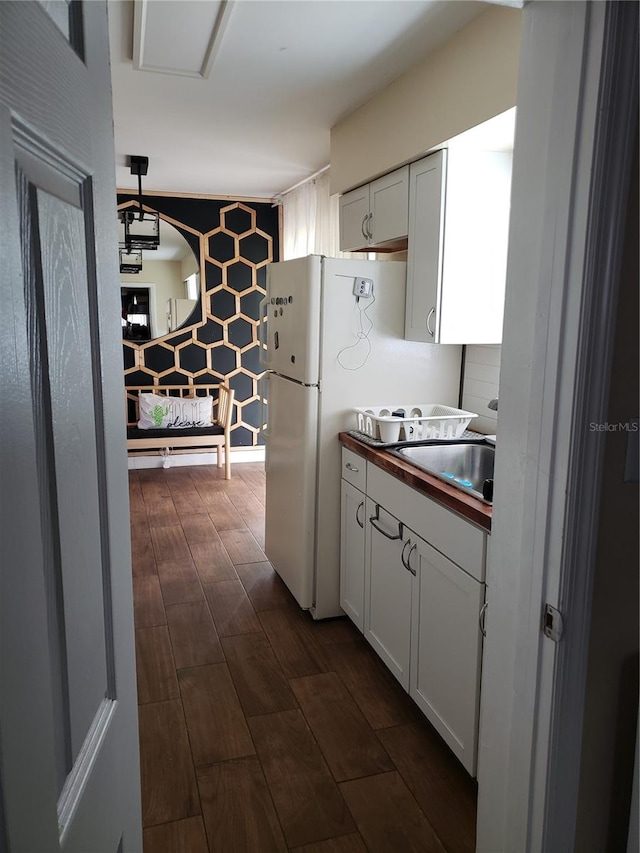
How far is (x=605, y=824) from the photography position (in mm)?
1247

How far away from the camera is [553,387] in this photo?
3.70 ft

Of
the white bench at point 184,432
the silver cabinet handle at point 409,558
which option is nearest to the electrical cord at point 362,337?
the silver cabinet handle at point 409,558

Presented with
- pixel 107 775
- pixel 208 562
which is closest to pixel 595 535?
pixel 107 775

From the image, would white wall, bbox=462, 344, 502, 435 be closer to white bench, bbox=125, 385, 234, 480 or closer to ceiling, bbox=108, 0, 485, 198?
ceiling, bbox=108, 0, 485, 198

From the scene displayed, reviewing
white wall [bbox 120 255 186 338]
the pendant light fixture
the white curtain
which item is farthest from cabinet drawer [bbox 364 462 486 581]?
white wall [bbox 120 255 186 338]

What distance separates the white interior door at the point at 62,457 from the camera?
0.52m

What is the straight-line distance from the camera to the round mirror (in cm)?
582

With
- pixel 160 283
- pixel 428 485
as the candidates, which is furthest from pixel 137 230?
pixel 428 485

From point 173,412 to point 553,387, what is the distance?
4.96m

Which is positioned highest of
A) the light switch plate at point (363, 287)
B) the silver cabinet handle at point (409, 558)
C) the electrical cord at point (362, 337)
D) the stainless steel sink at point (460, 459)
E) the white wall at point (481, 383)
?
the light switch plate at point (363, 287)

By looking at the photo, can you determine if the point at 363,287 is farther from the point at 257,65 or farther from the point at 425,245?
the point at 257,65

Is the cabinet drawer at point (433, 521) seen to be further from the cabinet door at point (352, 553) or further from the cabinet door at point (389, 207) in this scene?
the cabinet door at point (389, 207)

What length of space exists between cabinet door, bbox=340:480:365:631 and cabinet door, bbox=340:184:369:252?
129cm

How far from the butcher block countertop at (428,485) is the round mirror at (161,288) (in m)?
3.61
